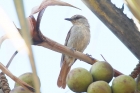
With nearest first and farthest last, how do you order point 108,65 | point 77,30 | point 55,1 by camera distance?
point 55,1 → point 108,65 → point 77,30

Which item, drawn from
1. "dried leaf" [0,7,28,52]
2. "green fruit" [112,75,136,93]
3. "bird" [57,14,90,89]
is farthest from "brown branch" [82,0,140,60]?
"bird" [57,14,90,89]

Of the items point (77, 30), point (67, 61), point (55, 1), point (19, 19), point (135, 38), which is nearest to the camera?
A: point (19, 19)

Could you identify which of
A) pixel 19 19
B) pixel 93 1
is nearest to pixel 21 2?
pixel 19 19

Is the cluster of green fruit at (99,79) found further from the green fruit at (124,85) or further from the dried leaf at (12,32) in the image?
the dried leaf at (12,32)

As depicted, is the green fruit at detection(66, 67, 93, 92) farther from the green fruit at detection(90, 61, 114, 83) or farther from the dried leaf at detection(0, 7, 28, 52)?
the dried leaf at detection(0, 7, 28, 52)

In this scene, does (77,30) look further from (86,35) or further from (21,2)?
(21,2)

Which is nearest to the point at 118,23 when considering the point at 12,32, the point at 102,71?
the point at 102,71

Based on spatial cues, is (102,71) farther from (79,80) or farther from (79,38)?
(79,38)

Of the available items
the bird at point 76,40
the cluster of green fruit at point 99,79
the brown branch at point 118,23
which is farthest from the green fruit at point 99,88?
the bird at point 76,40
